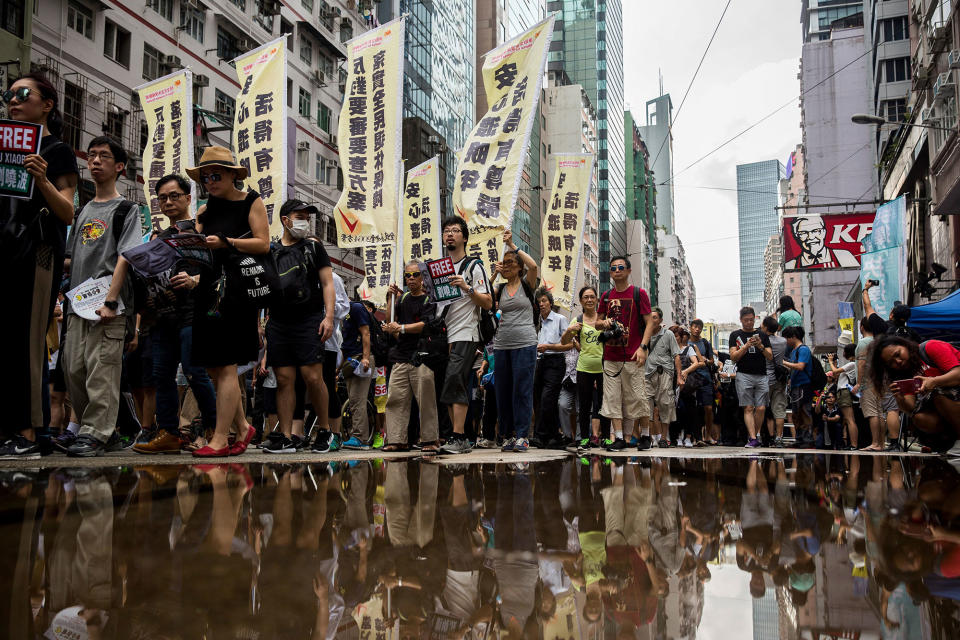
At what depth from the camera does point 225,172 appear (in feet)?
16.2

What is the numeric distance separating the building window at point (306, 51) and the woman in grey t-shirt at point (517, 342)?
2717cm

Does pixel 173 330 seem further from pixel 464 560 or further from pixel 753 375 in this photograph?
pixel 753 375

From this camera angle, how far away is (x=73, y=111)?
19.4 metres

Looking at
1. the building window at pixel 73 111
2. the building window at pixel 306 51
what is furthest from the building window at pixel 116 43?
the building window at pixel 306 51

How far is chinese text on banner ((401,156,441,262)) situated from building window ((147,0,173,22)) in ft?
42.4

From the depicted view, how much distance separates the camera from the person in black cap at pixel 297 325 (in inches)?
219

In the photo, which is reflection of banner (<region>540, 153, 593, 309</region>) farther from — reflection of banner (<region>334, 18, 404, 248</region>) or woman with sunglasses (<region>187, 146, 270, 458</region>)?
woman with sunglasses (<region>187, 146, 270, 458</region>)

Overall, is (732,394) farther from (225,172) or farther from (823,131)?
(823,131)

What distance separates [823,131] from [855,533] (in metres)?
47.8

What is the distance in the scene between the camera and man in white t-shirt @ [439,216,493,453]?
20.3 feet

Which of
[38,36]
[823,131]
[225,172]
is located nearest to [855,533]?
[225,172]

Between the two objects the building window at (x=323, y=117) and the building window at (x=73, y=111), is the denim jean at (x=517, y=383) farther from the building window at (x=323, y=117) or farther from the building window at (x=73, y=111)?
the building window at (x=323, y=117)

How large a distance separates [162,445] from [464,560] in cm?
372

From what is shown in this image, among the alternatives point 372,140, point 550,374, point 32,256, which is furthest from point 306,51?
point 32,256
